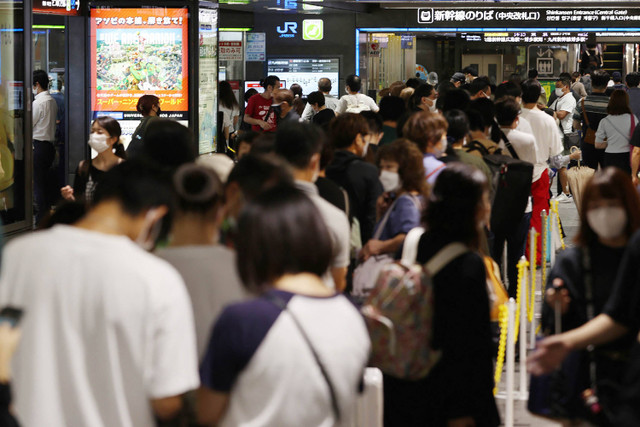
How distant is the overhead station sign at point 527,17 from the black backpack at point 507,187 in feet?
47.0

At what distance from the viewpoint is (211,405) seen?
275cm

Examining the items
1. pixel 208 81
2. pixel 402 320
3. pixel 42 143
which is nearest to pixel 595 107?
pixel 208 81

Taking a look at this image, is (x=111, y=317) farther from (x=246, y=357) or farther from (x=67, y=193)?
(x=67, y=193)

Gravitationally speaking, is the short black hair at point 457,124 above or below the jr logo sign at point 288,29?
below

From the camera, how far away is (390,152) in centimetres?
585

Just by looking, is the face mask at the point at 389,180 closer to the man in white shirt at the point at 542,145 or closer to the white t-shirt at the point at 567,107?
the man in white shirt at the point at 542,145

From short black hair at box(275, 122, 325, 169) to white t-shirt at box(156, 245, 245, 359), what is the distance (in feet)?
4.96

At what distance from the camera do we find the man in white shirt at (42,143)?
482 inches

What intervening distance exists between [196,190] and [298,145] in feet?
4.98

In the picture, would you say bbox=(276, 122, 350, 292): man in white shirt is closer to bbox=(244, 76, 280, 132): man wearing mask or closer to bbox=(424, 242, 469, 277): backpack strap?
bbox=(424, 242, 469, 277): backpack strap

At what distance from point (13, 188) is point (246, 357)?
6.82 m

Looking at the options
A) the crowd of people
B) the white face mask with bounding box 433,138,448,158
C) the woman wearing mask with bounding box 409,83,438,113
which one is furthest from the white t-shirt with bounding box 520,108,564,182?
the crowd of people

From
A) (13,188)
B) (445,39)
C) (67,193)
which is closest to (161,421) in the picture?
(67,193)

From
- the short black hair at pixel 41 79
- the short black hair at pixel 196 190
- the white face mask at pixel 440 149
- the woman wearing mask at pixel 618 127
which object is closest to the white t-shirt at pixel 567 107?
the woman wearing mask at pixel 618 127
